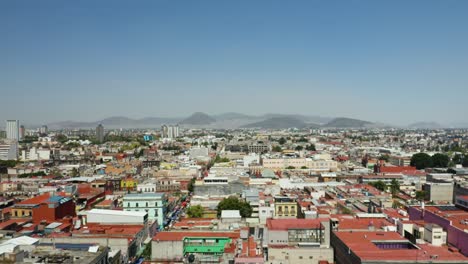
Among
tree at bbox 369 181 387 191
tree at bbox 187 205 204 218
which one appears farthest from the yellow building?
tree at bbox 369 181 387 191

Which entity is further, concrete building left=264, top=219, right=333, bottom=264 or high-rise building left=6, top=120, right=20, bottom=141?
high-rise building left=6, top=120, right=20, bottom=141

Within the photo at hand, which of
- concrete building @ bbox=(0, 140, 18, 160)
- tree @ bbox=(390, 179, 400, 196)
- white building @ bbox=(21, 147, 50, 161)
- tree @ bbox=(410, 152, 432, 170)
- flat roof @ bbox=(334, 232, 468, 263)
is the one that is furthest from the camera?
concrete building @ bbox=(0, 140, 18, 160)

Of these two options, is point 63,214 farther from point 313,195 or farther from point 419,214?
point 419,214

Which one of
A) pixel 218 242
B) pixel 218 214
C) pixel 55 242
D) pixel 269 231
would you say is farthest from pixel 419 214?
pixel 55 242

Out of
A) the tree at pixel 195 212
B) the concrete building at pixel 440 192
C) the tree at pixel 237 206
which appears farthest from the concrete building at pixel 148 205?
the concrete building at pixel 440 192

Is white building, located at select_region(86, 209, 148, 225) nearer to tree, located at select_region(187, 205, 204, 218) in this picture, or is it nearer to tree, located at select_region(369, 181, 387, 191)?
tree, located at select_region(187, 205, 204, 218)

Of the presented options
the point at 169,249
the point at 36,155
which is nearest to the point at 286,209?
the point at 169,249
